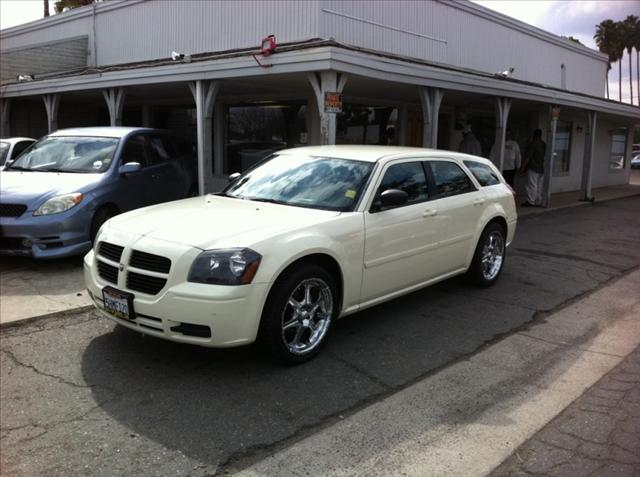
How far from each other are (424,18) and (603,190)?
10.5 meters

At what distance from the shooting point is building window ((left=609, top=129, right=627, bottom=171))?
2270 centimetres

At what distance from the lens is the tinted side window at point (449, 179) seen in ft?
18.5

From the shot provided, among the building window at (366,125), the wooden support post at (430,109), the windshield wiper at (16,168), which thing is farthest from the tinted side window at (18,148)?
the wooden support post at (430,109)

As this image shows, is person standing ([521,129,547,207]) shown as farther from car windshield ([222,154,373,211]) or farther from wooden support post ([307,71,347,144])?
car windshield ([222,154,373,211])

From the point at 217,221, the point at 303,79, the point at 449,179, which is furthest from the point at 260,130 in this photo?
the point at 217,221

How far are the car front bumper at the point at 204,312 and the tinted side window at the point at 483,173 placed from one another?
345 cm

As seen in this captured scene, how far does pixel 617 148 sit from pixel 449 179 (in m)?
20.7

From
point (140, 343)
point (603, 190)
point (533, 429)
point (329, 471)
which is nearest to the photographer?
point (329, 471)

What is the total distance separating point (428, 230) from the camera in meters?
5.27

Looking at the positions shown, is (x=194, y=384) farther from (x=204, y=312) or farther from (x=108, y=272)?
(x=108, y=272)

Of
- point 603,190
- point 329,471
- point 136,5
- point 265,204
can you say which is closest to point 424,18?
point 136,5

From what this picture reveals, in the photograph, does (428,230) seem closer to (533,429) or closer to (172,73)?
(533,429)

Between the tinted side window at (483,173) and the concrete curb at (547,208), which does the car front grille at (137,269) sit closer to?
the tinted side window at (483,173)

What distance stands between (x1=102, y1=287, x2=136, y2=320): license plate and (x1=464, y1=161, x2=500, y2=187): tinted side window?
3930 millimetres
